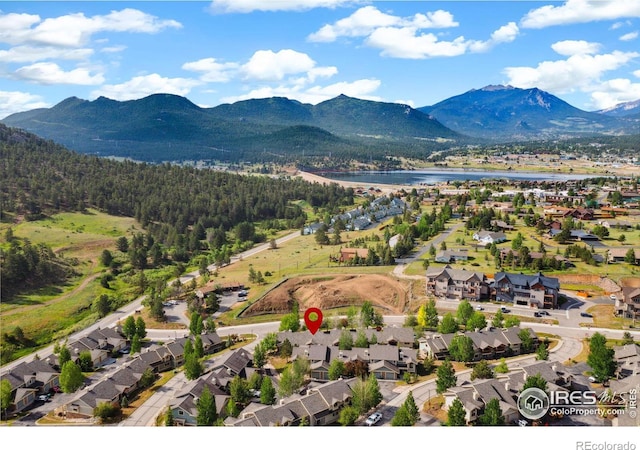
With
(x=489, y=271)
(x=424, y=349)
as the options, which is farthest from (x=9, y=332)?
(x=489, y=271)

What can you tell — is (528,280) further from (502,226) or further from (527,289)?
(502,226)

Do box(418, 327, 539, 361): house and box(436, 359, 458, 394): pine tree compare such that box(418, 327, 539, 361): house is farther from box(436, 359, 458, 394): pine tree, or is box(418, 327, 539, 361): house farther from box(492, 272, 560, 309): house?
box(492, 272, 560, 309): house

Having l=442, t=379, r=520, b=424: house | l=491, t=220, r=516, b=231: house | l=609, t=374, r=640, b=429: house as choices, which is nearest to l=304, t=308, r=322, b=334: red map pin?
l=442, t=379, r=520, b=424: house

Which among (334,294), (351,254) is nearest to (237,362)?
(334,294)

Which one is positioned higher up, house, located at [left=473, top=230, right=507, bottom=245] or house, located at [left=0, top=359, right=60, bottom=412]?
house, located at [left=473, top=230, right=507, bottom=245]

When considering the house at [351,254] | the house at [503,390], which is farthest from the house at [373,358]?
the house at [351,254]

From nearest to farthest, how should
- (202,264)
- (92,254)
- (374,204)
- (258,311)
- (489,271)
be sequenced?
(258,311) → (489,271) → (202,264) → (92,254) → (374,204)

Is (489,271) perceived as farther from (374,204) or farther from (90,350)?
(374,204)
